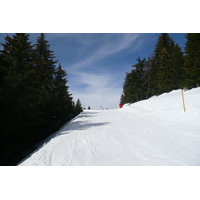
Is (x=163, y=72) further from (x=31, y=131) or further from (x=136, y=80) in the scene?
(x=31, y=131)

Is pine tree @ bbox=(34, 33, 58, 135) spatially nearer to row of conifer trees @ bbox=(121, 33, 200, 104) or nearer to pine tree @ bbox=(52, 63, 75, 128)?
pine tree @ bbox=(52, 63, 75, 128)

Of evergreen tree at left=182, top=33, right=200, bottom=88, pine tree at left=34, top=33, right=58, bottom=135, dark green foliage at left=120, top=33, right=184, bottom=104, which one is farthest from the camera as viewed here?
dark green foliage at left=120, top=33, right=184, bottom=104

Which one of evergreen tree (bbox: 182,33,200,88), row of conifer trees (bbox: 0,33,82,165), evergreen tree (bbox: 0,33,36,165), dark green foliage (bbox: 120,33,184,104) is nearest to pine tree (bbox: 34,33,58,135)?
row of conifer trees (bbox: 0,33,82,165)

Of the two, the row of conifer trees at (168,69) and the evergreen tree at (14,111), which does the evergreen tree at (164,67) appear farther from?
the evergreen tree at (14,111)

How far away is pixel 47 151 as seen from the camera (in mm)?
3582

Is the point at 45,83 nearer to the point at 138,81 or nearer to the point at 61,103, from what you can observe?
the point at 61,103

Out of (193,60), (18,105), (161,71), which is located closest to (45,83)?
(18,105)

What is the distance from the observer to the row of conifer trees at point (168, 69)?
14059mm

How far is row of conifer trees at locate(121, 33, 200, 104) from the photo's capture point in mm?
14059

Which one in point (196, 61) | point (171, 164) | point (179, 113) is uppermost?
point (196, 61)

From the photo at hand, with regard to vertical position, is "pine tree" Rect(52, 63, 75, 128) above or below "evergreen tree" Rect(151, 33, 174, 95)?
below

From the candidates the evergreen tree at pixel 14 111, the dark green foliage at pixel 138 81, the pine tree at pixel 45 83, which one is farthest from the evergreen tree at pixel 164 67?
the evergreen tree at pixel 14 111
